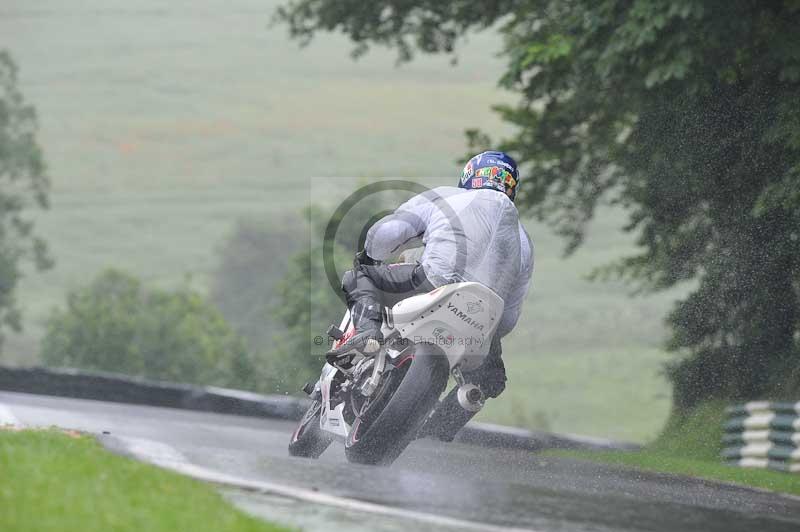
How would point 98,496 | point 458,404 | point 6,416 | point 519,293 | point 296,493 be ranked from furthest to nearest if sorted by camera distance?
point 6,416 → point 519,293 → point 458,404 → point 296,493 → point 98,496

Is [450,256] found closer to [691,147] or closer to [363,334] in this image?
[363,334]

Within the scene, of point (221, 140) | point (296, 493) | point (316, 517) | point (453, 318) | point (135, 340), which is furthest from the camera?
point (221, 140)

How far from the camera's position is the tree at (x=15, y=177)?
73.7 m

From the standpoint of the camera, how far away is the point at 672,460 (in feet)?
48.1

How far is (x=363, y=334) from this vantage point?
867 centimetres

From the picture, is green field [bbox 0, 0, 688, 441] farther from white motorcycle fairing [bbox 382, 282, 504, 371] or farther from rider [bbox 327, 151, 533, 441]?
white motorcycle fairing [bbox 382, 282, 504, 371]

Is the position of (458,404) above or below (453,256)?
below

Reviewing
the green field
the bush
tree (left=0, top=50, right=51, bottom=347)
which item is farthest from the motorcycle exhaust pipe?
the bush

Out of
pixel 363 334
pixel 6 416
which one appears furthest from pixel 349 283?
pixel 6 416

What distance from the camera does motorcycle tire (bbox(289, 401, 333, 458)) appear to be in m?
9.66

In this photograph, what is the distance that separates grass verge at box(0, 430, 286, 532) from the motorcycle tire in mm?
2165

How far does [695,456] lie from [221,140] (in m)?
102

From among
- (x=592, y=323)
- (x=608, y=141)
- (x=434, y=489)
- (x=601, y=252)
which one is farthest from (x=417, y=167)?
(x=434, y=489)

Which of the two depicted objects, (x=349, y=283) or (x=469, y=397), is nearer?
(x=469, y=397)
